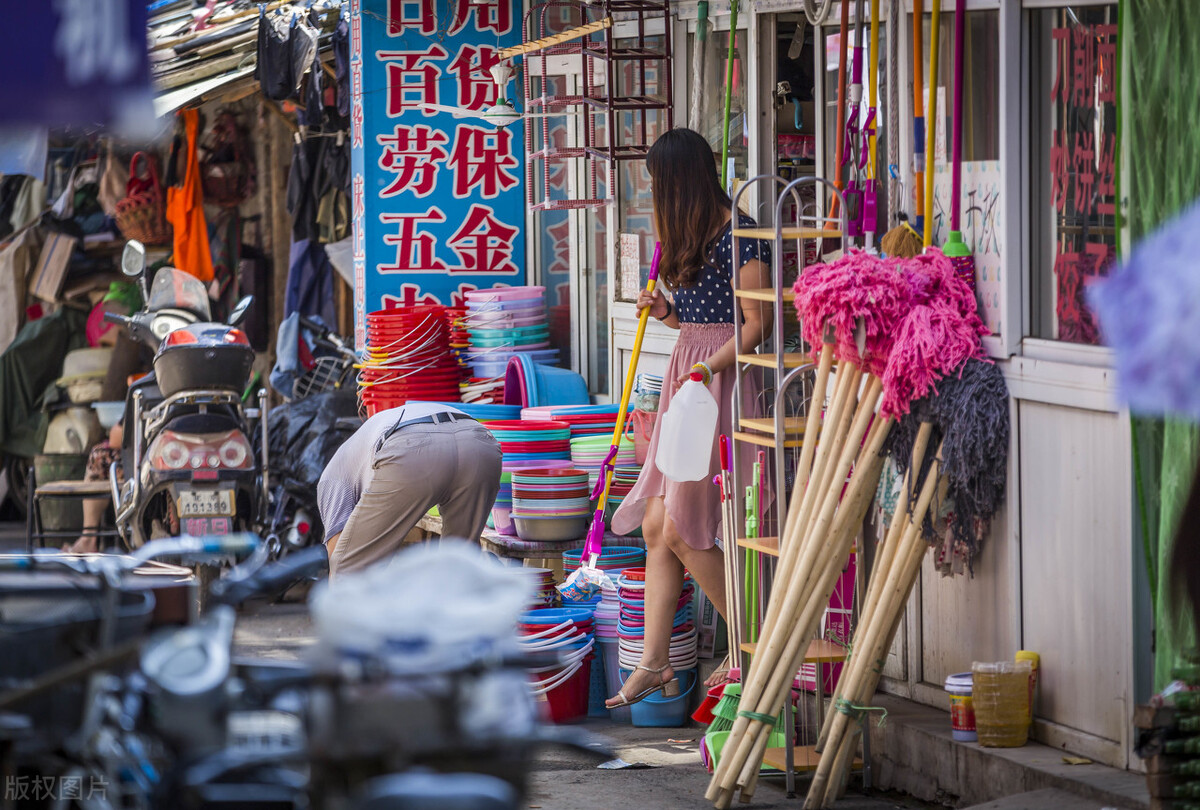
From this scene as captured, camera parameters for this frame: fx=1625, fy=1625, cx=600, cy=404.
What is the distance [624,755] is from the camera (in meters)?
6.64

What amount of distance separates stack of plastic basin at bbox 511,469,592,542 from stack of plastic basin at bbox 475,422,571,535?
12.9 inches

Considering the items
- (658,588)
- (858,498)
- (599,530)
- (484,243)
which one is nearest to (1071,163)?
(858,498)

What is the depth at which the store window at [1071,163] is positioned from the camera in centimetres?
529

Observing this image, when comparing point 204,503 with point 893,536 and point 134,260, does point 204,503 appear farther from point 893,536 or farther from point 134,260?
point 893,536

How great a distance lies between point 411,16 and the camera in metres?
9.70

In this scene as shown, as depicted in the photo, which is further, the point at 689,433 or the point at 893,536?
the point at 689,433

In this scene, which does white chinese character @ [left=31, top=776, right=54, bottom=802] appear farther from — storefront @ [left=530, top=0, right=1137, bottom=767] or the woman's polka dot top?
the woman's polka dot top

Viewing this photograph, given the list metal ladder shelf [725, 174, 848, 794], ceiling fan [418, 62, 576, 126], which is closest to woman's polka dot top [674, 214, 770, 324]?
metal ladder shelf [725, 174, 848, 794]

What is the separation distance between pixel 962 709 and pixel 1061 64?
223cm

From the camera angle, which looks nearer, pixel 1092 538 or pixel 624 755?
pixel 1092 538

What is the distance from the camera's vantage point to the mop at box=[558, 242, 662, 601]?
23.9 feet

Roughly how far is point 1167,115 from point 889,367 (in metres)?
1.20

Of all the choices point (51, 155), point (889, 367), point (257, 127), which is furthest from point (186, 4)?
point (889, 367)

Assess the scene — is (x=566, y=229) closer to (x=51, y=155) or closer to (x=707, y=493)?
(x=707, y=493)
